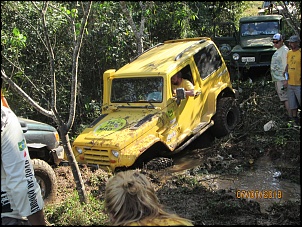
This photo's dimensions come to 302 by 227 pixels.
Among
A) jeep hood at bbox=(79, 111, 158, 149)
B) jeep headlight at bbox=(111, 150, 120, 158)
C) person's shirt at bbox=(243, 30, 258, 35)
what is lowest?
jeep headlight at bbox=(111, 150, 120, 158)

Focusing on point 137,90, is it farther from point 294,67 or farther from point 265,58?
point 265,58

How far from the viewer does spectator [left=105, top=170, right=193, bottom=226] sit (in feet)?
6.70

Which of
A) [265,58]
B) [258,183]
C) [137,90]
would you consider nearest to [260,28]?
[265,58]

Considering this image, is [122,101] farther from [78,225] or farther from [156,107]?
[78,225]

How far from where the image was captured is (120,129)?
653 centimetres

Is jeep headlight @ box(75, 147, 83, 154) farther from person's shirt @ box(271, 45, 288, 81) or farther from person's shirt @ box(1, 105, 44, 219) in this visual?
person's shirt @ box(1, 105, 44, 219)

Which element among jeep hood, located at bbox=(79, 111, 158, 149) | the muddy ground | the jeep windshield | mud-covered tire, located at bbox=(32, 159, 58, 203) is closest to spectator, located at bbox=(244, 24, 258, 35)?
the jeep windshield

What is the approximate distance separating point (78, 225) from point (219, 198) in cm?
171

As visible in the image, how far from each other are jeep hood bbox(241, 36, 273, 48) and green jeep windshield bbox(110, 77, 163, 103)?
4.50 metres

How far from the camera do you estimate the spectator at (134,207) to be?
2.04m

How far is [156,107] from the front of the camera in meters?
6.83

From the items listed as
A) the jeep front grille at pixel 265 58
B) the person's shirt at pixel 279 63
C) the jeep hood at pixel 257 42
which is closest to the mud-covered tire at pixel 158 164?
the person's shirt at pixel 279 63

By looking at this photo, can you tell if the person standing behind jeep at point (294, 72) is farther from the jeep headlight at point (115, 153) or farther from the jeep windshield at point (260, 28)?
the jeep windshield at point (260, 28)

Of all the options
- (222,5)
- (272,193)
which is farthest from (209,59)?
(222,5)
